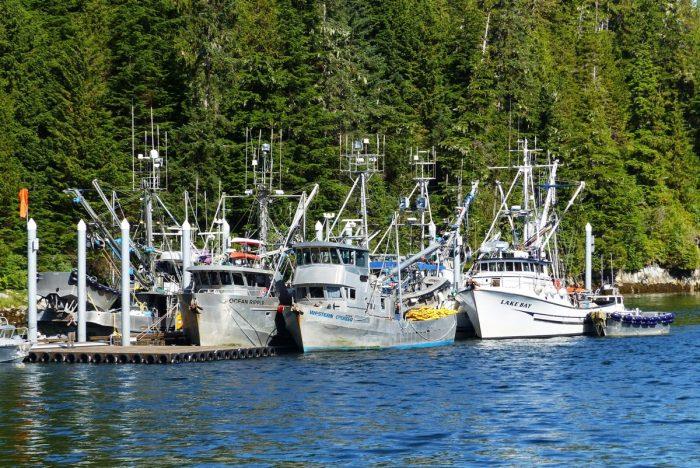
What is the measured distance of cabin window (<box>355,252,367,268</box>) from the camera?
6356 centimetres

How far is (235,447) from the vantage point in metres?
36.9

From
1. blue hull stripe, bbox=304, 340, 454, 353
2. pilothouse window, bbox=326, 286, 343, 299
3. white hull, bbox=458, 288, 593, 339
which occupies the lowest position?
blue hull stripe, bbox=304, 340, 454, 353

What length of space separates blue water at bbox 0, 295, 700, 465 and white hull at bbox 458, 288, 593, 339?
7932mm

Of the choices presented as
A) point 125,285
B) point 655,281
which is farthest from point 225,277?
point 655,281

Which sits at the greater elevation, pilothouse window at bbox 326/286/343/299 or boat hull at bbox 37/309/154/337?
pilothouse window at bbox 326/286/343/299

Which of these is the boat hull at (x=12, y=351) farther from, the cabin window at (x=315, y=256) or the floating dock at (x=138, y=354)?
the cabin window at (x=315, y=256)

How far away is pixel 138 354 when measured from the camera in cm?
5738

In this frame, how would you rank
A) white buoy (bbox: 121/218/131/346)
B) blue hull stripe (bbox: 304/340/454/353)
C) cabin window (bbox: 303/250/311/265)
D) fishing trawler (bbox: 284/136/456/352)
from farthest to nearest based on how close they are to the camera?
cabin window (bbox: 303/250/311/265), blue hull stripe (bbox: 304/340/454/353), fishing trawler (bbox: 284/136/456/352), white buoy (bbox: 121/218/131/346)

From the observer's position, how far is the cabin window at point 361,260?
63.6 metres

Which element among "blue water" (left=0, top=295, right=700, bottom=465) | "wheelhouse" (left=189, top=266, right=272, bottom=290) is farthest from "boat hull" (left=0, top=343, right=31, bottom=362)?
"wheelhouse" (left=189, top=266, right=272, bottom=290)

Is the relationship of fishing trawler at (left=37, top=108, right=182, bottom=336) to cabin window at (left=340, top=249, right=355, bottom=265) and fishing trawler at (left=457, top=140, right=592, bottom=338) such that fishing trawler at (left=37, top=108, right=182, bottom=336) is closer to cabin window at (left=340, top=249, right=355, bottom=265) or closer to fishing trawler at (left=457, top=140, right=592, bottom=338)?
cabin window at (left=340, top=249, right=355, bottom=265)

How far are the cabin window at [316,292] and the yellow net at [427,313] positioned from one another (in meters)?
7.60

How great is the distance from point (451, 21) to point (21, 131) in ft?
201

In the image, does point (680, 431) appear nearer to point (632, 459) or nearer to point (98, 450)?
point (632, 459)
